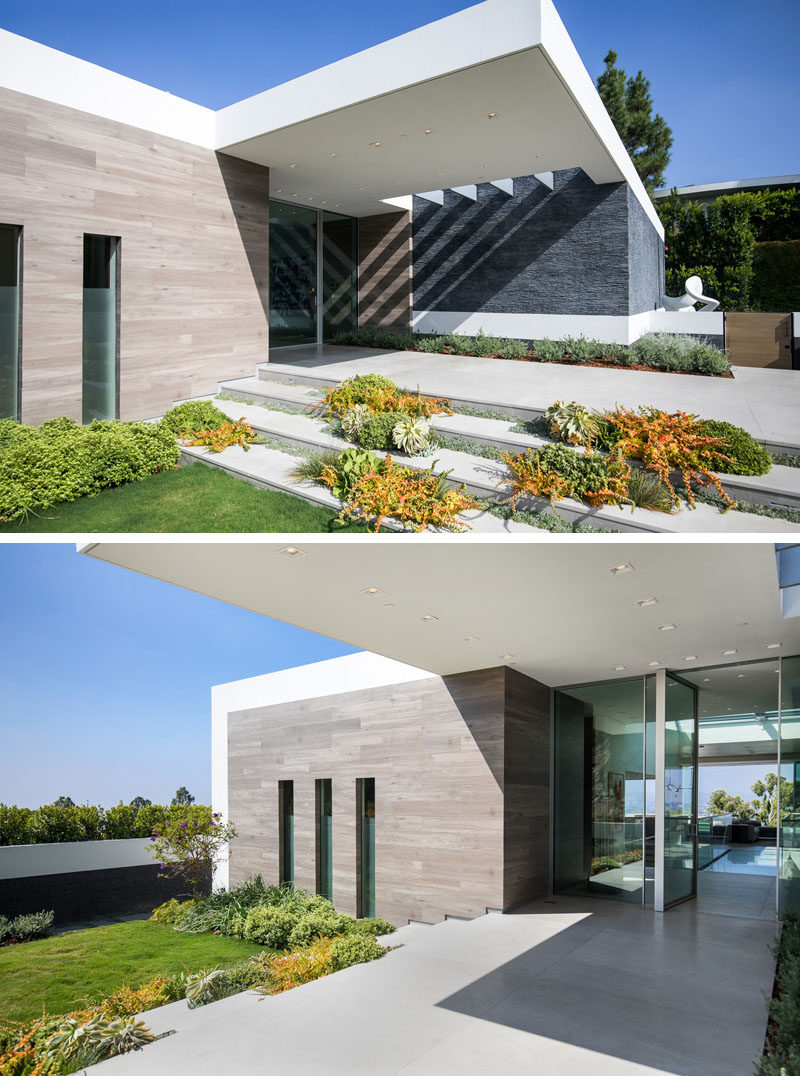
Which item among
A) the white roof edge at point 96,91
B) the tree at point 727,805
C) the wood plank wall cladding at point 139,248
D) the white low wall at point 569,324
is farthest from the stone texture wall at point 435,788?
the tree at point 727,805

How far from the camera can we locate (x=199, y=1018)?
5633 millimetres

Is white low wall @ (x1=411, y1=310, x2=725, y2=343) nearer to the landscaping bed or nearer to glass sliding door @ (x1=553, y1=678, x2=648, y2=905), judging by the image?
the landscaping bed

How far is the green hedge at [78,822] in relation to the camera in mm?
13750

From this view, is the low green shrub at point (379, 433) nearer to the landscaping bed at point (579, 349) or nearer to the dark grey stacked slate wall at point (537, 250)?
the landscaping bed at point (579, 349)

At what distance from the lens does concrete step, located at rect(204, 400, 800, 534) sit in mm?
5684

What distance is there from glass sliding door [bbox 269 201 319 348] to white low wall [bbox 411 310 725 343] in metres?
2.25

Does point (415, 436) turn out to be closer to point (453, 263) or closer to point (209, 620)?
point (453, 263)

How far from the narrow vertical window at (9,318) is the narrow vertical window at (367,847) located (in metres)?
6.83

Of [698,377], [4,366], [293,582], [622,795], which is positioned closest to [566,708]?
[622,795]

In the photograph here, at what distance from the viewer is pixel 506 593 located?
603 cm

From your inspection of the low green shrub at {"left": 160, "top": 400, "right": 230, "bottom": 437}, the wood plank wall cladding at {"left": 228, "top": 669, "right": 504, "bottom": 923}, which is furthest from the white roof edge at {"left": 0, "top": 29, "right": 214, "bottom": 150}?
the wood plank wall cladding at {"left": 228, "top": 669, "right": 504, "bottom": 923}

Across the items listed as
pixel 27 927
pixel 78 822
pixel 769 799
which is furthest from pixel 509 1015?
pixel 78 822

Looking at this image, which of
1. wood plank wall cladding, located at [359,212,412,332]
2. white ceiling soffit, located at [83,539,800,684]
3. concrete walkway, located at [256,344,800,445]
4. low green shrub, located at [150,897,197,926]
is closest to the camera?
white ceiling soffit, located at [83,539,800,684]

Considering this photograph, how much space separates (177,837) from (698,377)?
35.5 feet
